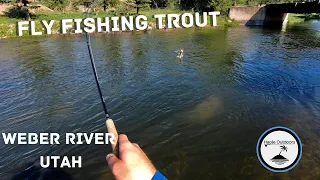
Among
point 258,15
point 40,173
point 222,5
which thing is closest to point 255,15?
point 258,15

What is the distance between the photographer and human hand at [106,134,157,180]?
2129 millimetres

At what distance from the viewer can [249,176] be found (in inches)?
312

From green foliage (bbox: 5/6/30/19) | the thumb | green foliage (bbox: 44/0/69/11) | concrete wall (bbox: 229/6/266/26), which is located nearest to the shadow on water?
the thumb

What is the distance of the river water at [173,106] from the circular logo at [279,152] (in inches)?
9.7

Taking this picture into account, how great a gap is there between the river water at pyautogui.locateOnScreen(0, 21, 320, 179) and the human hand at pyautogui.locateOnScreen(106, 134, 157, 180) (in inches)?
240

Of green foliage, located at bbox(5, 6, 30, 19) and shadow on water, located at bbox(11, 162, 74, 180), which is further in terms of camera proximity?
green foliage, located at bbox(5, 6, 30, 19)

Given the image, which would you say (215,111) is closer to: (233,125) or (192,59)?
(233,125)

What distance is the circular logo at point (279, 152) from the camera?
8.04m

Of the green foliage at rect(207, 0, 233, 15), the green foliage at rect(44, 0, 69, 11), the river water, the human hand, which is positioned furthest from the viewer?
the green foliage at rect(207, 0, 233, 15)

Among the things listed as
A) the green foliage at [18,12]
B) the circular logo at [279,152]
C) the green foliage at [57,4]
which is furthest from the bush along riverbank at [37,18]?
the circular logo at [279,152]

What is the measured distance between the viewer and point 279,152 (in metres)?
7.84

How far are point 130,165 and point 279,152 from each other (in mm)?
7146

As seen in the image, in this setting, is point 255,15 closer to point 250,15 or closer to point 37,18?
point 250,15

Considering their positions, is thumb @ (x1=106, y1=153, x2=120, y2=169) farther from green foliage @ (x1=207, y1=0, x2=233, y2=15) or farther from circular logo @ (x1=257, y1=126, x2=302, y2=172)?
green foliage @ (x1=207, y1=0, x2=233, y2=15)
